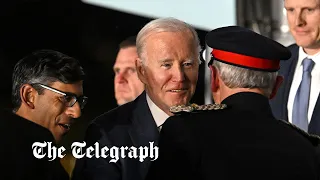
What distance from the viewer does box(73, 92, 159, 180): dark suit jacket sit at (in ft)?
8.74

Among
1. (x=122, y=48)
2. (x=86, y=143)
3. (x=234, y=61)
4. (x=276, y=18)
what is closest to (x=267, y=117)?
(x=234, y=61)

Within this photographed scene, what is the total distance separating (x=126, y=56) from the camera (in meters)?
3.17

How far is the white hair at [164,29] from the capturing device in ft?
9.22

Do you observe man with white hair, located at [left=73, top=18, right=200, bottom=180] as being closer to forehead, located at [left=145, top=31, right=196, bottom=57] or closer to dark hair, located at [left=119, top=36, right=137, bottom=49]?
forehead, located at [left=145, top=31, right=196, bottom=57]

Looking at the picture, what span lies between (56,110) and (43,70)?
0.17m

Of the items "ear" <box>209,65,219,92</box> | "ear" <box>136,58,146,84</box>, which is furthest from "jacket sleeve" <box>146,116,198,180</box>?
"ear" <box>136,58,146,84</box>

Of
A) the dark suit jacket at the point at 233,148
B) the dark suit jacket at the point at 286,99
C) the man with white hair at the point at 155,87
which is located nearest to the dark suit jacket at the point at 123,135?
the man with white hair at the point at 155,87

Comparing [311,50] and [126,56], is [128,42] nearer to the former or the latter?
[126,56]

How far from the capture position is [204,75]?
10.4ft

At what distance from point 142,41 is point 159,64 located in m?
0.13

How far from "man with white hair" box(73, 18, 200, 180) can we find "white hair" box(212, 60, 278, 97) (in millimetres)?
580

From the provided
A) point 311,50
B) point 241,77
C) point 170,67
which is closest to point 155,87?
→ point 170,67

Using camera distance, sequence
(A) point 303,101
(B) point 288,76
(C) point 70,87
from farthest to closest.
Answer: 1. (B) point 288,76
2. (A) point 303,101
3. (C) point 70,87

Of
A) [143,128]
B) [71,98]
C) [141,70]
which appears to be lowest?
[143,128]
